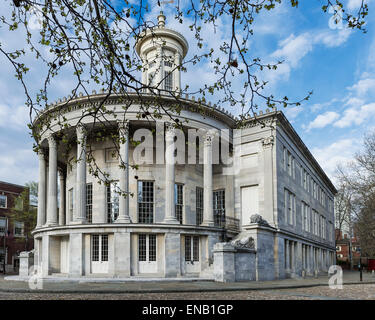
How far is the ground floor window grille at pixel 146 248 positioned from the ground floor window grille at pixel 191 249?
2544 mm

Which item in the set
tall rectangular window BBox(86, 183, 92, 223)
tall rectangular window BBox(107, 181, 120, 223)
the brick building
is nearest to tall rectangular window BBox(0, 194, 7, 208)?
the brick building

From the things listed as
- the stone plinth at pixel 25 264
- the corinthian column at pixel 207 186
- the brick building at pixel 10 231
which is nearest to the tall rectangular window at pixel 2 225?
the brick building at pixel 10 231

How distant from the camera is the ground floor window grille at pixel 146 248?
28.2 metres

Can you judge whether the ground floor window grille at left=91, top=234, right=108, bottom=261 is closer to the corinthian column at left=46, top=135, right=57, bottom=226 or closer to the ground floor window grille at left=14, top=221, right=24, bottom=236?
the corinthian column at left=46, top=135, right=57, bottom=226

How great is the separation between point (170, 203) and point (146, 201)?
3.00 m

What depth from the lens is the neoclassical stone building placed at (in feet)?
91.2

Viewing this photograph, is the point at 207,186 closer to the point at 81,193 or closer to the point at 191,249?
the point at 191,249

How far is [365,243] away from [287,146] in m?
18.2

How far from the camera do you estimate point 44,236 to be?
101 ft

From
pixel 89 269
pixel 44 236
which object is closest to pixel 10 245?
pixel 44 236

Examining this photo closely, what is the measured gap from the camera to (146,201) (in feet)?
103

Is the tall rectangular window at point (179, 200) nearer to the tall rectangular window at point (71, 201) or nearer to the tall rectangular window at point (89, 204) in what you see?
the tall rectangular window at point (89, 204)

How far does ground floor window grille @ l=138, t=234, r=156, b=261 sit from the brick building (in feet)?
99.1

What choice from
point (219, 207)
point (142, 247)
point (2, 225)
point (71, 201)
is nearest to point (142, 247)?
point (142, 247)
